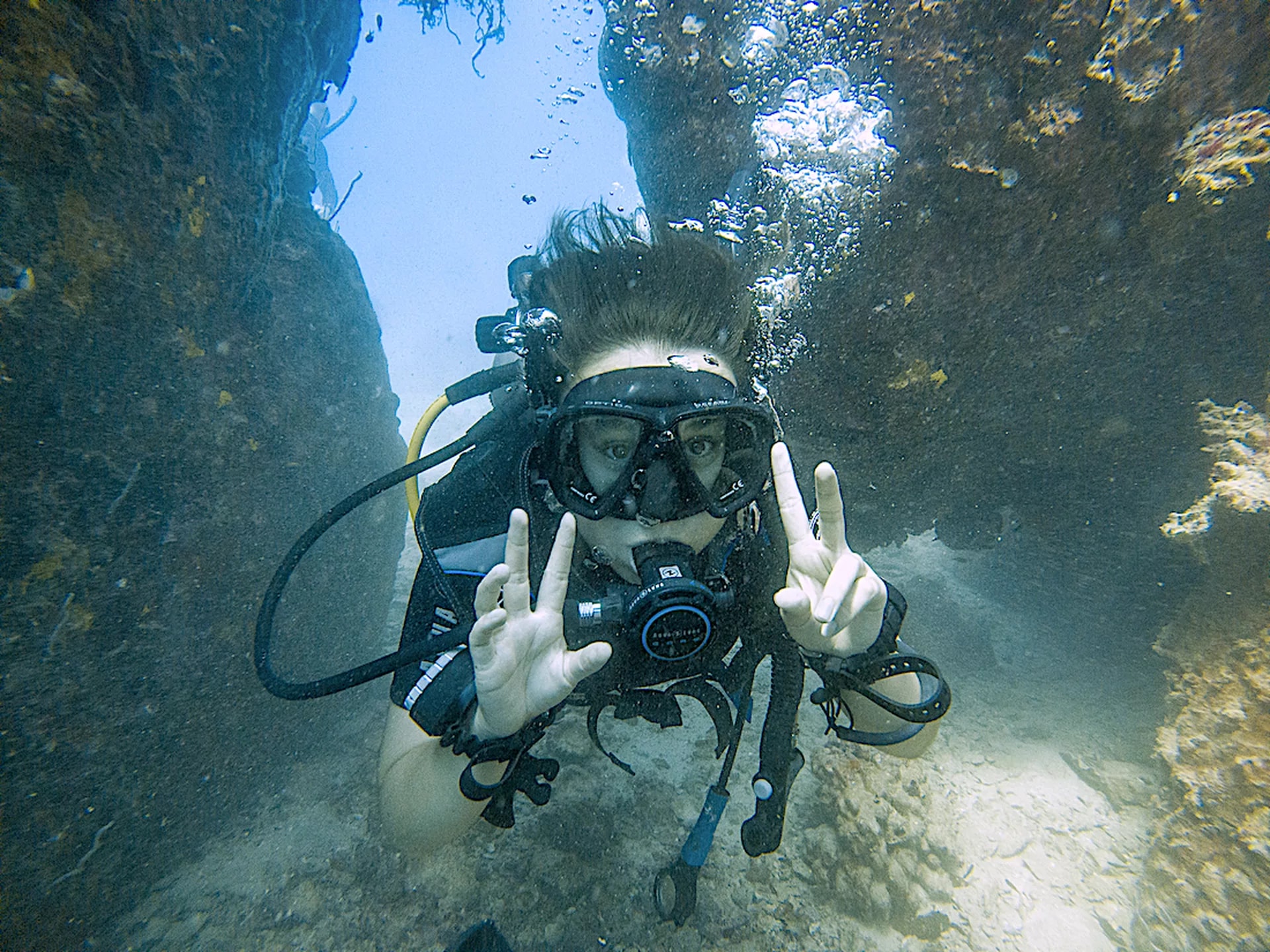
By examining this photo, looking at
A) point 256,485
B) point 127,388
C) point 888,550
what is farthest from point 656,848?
point 888,550

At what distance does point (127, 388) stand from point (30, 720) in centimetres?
219

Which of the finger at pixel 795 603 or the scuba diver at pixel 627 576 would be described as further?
the scuba diver at pixel 627 576

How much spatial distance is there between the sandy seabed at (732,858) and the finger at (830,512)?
2.91 meters

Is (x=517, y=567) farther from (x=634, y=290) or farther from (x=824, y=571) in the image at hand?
(x=634, y=290)

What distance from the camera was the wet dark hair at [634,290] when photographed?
2.66 m

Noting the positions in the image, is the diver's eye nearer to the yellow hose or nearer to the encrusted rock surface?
the yellow hose

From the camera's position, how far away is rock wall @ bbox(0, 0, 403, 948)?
306 centimetres

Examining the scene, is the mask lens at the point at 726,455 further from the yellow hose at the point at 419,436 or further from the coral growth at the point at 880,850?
the coral growth at the point at 880,850

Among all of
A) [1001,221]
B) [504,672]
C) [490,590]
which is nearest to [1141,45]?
[1001,221]

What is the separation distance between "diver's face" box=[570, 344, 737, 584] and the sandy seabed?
241 centimetres

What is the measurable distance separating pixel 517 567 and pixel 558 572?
0.15 metres

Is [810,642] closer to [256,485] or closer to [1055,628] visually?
[256,485]

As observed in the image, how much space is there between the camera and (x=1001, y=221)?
3807 millimetres

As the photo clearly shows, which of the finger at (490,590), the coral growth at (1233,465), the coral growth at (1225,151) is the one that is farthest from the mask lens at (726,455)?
the coral growth at (1233,465)
